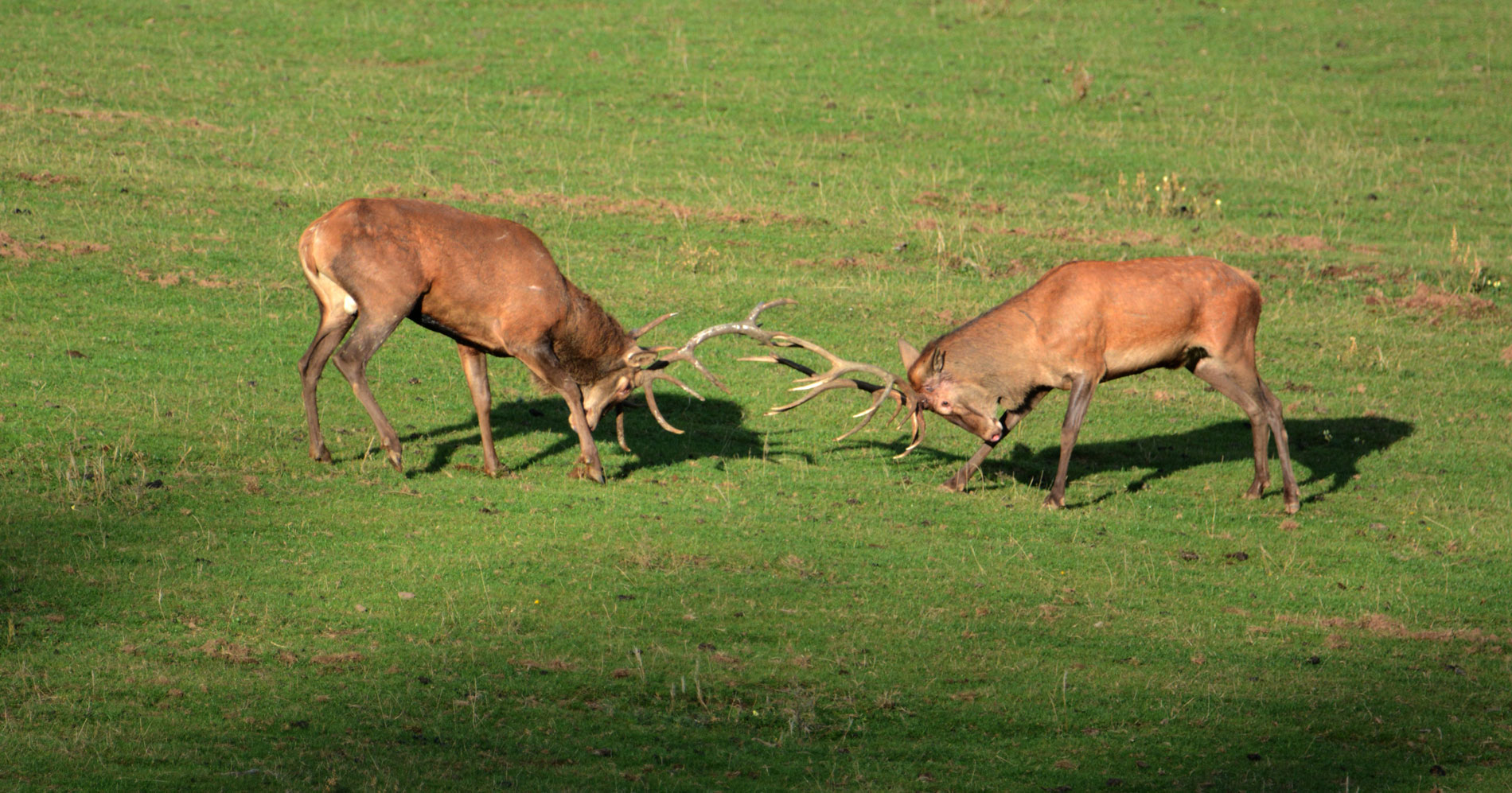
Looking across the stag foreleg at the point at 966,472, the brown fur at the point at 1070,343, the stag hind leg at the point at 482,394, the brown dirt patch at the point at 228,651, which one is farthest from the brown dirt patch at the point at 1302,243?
the brown dirt patch at the point at 228,651

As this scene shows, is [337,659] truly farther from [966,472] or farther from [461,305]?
[966,472]

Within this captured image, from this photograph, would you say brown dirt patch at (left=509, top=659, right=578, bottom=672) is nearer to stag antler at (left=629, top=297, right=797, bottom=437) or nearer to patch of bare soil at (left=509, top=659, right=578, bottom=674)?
patch of bare soil at (left=509, top=659, right=578, bottom=674)

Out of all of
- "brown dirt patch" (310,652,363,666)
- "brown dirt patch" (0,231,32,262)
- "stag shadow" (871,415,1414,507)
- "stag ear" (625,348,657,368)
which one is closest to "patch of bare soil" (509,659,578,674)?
"brown dirt patch" (310,652,363,666)

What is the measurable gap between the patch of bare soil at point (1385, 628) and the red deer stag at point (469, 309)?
4749 mm

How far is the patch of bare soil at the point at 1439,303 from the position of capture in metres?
19.8

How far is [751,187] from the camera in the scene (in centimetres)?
2308

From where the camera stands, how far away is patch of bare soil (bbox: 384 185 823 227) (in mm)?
21234

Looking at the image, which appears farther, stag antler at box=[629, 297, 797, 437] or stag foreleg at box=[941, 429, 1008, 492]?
stag foreleg at box=[941, 429, 1008, 492]

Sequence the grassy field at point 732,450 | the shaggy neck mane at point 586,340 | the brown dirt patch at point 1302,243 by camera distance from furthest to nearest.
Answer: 1. the brown dirt patch at point 1302,243
2. the shaggy neck mane at point 586,340
3. the grassy field at point 732,450

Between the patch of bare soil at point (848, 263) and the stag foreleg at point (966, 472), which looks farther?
the patch of bare soil at point (848, 263)

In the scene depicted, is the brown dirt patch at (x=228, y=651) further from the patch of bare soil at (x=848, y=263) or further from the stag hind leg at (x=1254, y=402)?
the patch of bare soil at (x=848, y=263)

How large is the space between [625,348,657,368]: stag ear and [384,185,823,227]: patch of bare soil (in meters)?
8.52

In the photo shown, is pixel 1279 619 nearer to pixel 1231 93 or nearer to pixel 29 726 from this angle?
pixel 29 726

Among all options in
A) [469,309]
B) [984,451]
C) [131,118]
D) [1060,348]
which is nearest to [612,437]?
[469,309]
